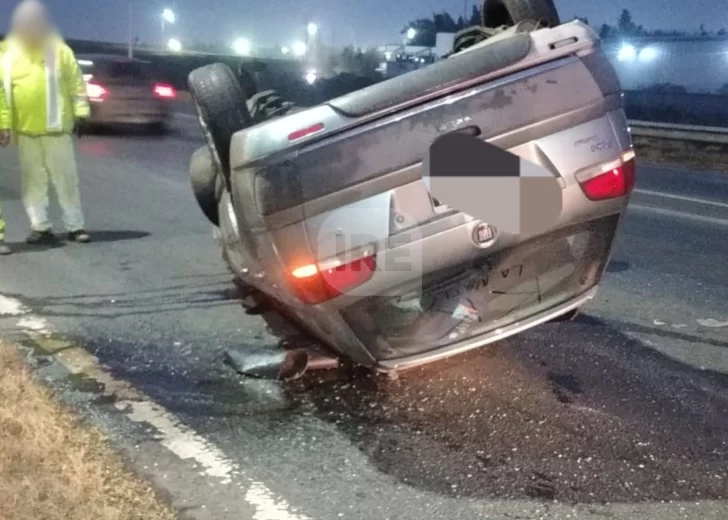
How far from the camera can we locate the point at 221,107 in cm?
448

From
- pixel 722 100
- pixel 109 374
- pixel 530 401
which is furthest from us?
pixel 722 100

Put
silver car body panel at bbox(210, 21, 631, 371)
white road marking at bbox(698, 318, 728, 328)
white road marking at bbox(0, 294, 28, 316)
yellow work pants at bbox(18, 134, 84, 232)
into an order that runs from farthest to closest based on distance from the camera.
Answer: yellow work pants at bbox(18, 134, 84, 232)
white road marking at bbox(0, 294, 28, 316)
white road marking at bbox(698, 318, 728, 328)
silver car body panel at bbox(210, 21, 631, 371)

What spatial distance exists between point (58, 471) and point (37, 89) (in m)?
4.51

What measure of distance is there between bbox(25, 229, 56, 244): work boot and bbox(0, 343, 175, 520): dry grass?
3606mm

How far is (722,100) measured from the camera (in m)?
28.3

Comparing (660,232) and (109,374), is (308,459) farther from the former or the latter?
(660,232)

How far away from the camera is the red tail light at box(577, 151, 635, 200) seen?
3.97m

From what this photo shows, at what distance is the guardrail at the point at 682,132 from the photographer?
53.6 feet

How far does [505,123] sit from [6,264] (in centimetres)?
462

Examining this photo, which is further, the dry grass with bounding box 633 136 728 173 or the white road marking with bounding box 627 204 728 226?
the dry grass with bounding box 633 136 728 173

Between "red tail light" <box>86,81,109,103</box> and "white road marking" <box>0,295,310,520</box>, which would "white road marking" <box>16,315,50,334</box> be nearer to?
"white road marking" <box>0,295,310,520</box>

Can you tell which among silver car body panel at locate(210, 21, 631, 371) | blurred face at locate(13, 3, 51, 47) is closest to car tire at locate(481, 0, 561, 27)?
silver car body panel at locate(210, 21, 631, 371)

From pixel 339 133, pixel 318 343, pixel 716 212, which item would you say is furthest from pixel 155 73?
pixel 339 133

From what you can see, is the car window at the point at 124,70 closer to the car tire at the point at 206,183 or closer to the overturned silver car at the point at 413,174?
the car tire at the point at 206,183
